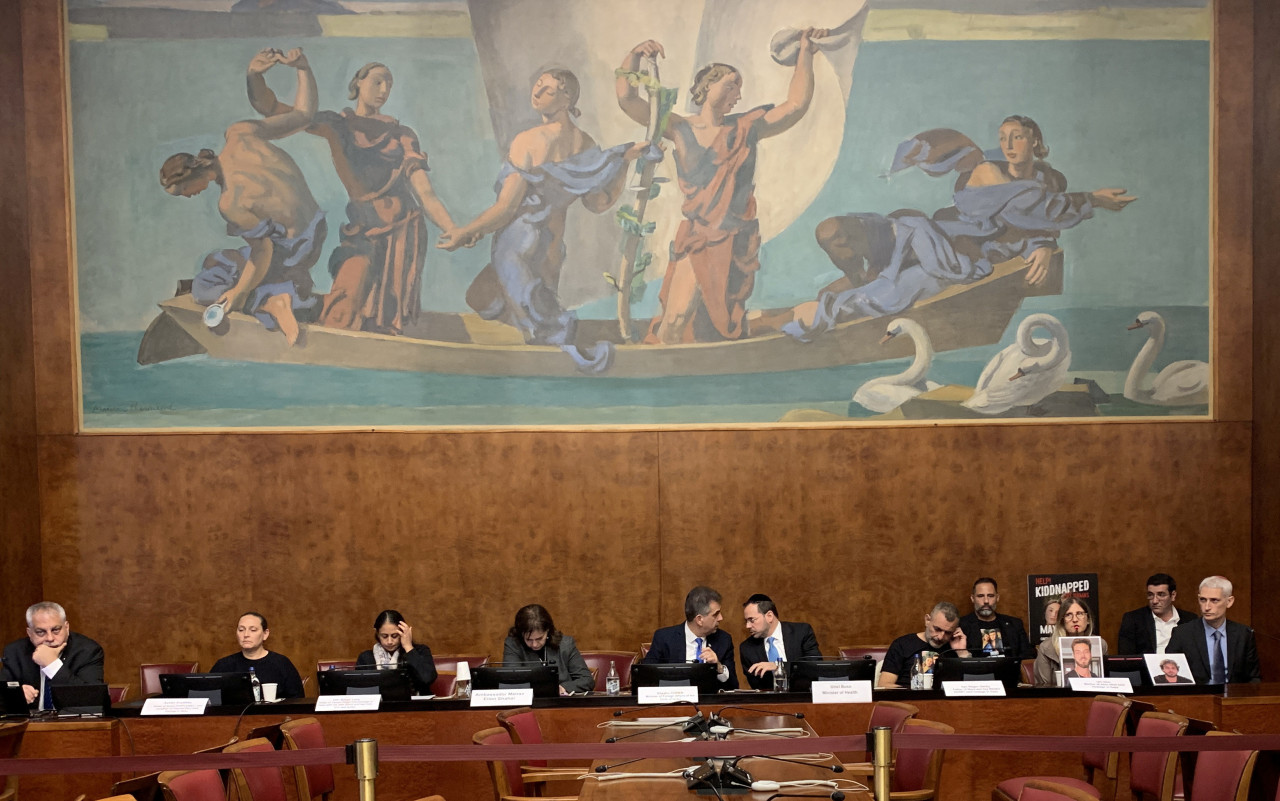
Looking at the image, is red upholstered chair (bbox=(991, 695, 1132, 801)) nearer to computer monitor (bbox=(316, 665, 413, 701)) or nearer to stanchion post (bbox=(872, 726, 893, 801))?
stanchion post (bbox=(872, 726, 893, 801))

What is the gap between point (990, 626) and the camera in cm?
824

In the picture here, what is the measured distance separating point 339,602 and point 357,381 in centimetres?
155

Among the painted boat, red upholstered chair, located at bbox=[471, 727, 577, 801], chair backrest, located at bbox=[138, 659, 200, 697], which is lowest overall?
chair backrest, located at bbox=[138, 659, 200, 697]

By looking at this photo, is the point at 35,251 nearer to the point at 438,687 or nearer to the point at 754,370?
the point at 438,687

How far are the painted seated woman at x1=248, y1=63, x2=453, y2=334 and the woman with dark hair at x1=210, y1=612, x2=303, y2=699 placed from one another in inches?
93.5

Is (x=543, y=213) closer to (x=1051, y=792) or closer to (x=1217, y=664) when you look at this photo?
(x=1217, y=664)

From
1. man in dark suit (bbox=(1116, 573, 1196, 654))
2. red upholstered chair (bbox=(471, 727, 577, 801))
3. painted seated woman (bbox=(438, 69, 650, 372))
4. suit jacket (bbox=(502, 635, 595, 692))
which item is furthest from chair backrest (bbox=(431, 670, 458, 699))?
man in dark suit (bbox=(1116, 573, 1196, 654))

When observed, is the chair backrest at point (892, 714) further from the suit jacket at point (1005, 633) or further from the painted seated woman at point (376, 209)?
the painted seated woman at point (376, 209)

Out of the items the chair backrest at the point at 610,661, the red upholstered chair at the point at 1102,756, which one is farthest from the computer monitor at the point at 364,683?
the red upholstered chair at the point at 1102,756

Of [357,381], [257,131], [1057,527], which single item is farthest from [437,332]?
[1057,527]

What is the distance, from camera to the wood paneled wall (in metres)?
8.77

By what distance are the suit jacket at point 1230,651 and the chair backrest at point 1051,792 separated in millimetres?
3584

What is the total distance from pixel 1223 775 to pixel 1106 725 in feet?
3.68

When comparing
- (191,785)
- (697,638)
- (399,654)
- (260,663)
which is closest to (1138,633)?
(697,638)
